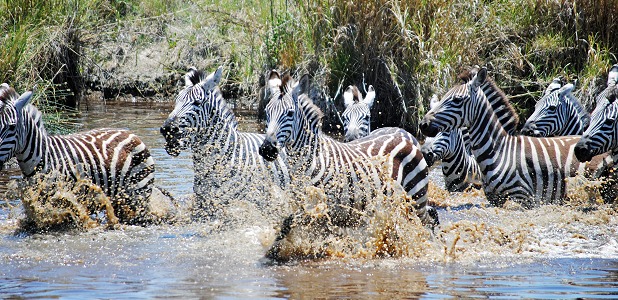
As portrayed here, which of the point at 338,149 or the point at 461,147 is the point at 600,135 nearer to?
the point at 461,147

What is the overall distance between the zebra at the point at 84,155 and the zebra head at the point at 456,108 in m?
2.87


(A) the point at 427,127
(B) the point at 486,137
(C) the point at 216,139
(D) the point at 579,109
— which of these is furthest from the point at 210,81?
(D) the point at 579,109

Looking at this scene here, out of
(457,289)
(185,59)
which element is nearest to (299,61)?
(185,59)

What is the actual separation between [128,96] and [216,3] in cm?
274

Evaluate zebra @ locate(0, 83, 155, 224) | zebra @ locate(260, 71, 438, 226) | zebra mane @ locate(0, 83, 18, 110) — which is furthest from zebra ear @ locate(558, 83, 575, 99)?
zebra mane @ locate(0, 83, 18, 110)

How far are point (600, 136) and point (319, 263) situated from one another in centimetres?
358

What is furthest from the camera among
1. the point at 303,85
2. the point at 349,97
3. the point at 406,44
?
the point at 406,44

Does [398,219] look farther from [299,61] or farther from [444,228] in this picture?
[299,61]

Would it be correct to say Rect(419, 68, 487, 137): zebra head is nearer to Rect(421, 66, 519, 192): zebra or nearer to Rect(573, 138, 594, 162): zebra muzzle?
Rect(421, 66, 519, 192): zebra

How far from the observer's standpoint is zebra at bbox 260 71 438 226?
24.3 feet

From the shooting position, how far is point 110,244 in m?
8.10

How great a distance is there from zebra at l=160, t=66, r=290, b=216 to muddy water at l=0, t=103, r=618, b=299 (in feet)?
1.14

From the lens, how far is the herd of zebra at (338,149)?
7.54m

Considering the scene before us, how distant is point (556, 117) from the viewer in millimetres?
11344
